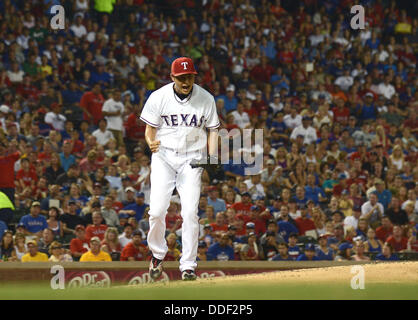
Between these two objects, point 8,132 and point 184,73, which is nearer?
point 184,73

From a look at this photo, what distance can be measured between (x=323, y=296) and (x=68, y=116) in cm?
1077

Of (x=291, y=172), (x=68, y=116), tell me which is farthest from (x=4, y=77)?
(x=291, y=172)

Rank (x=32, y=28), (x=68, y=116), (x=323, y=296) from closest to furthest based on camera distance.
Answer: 1. (x=323, y=296)
2. (x=68, y=116)
3. (x=32, y=28)

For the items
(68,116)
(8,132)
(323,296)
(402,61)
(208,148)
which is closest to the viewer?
(323,296)

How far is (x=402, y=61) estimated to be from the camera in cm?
2397

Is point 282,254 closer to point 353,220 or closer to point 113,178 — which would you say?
point 353,220

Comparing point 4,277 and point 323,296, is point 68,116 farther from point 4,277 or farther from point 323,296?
point 323,296

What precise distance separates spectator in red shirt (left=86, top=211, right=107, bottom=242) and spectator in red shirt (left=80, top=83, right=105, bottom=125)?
445 cm

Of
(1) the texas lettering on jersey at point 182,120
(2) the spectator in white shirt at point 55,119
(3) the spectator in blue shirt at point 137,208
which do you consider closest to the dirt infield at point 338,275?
(1) the texas lettering on jersey at point 182,120

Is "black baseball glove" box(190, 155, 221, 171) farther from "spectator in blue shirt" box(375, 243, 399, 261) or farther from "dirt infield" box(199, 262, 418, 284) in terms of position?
"spectator in blue shirt" box(375, 243, 399, 261)

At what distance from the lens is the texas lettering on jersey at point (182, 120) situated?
10.2 m

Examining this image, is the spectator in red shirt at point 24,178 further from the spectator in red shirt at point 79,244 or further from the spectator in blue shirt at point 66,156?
the spectator in red shirt at point 79,244

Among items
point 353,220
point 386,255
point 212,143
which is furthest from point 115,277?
point 353,220

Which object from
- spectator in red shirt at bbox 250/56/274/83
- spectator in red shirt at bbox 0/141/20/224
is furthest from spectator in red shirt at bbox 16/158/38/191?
spectator in red shirt at bbox 250/56/274/83
